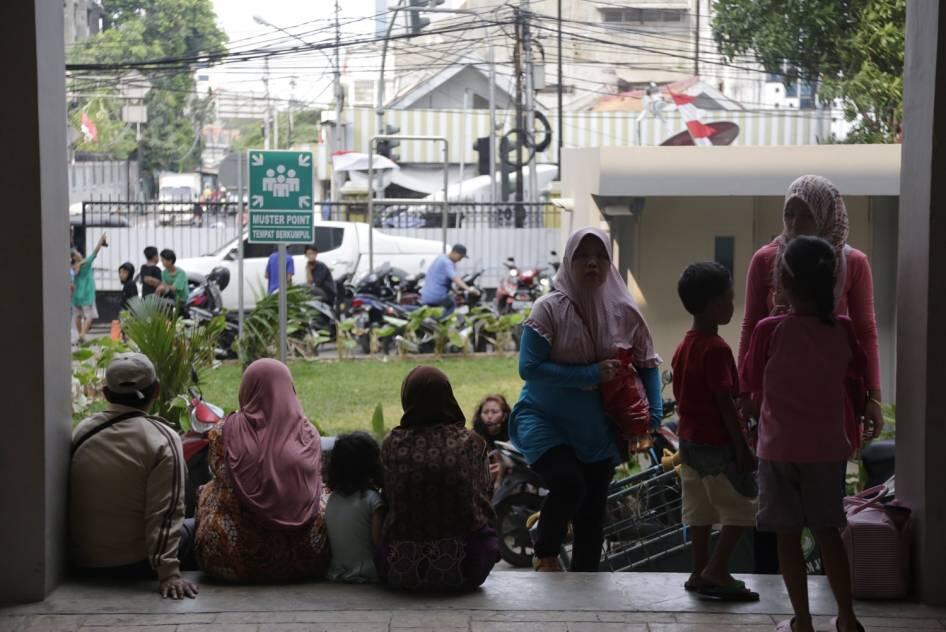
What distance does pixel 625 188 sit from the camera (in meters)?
11.0

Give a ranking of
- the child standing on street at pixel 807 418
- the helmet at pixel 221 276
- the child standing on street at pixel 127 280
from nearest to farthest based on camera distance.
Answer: the child standing on street at pixel 807 418, the child standing on street at pixel 127 280, the helmet at pixel 221 276

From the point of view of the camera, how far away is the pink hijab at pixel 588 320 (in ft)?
16.0

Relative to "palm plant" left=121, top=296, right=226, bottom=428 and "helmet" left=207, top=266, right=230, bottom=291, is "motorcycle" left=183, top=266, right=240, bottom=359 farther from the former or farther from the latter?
"palm plant" left=121, top=296, right=226, bottom=428

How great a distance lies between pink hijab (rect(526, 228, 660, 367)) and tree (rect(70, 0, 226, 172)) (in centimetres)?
2928

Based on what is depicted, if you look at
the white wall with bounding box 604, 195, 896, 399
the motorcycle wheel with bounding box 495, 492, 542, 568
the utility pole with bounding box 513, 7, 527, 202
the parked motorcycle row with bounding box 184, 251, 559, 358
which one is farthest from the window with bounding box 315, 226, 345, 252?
the motorcycle wheel with bounding box 495, 492, 542, 568

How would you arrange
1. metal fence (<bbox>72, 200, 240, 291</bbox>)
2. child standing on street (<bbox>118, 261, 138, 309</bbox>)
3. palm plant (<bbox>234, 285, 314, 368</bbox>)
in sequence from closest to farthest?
palm plant (<bbox>234, 285, 314, 368</bbox>) < child standing on street (<bbox>118, 261, 138, 309</bbox>) < metal fence (<bbox>72, 200, 240, 291</bbox>)

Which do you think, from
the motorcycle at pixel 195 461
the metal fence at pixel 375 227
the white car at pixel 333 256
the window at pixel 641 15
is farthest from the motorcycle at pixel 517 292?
the window at pixel 641 15

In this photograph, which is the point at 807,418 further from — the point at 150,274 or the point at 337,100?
the point at 337,100

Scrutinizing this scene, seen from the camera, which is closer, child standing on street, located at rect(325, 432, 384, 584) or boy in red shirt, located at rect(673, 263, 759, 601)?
boy in red shirt, located at rect(673, 263, 759, 601)

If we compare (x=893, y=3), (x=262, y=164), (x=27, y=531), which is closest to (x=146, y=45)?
(x=893, y=3)

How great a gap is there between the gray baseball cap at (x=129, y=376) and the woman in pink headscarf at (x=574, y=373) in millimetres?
1433

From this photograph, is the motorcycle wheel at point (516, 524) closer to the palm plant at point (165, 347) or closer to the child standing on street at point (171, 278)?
the palm plant at point (165, 347)

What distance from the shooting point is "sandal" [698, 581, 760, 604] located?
14.9 feet

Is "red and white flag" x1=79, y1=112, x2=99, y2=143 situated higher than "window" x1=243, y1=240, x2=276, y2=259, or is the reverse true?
"red and white flag" x1=79, y1=112, x2=99, y2=143
